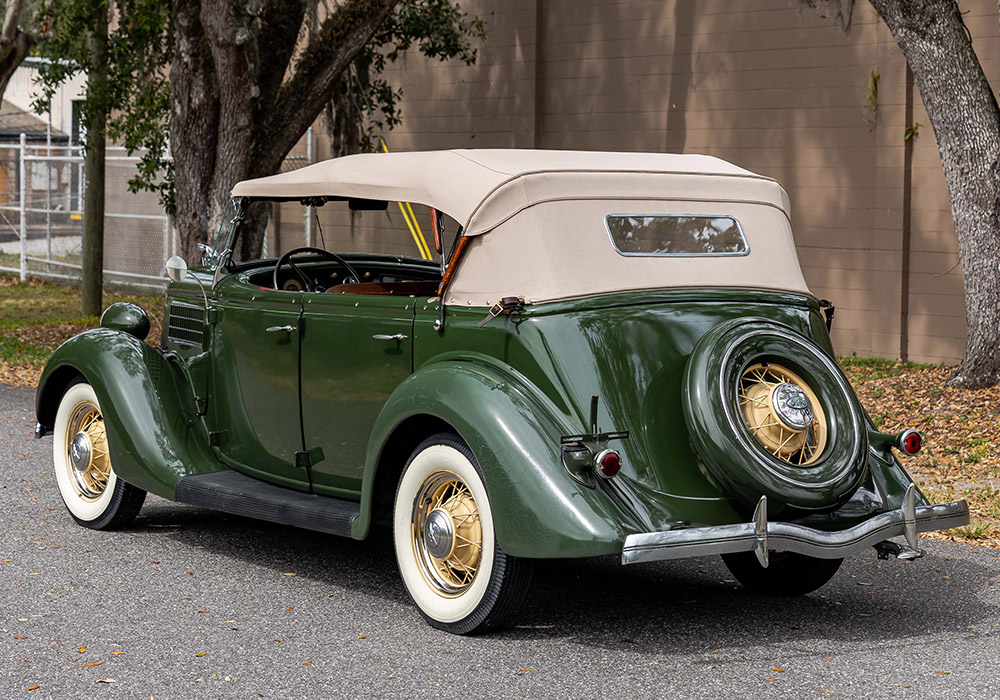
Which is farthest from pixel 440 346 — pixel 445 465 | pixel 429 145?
pixel 429 145

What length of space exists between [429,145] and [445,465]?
41.6 ft

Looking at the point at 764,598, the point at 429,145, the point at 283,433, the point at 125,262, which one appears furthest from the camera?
the point at 125,262

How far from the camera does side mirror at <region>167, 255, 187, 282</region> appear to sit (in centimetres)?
631

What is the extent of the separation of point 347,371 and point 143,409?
1.32 meters

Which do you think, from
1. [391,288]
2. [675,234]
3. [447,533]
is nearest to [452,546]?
[447,533]

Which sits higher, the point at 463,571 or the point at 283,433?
the point at 283,433

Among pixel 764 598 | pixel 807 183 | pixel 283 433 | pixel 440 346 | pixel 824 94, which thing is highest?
pixel 824 94

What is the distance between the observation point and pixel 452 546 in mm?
4840

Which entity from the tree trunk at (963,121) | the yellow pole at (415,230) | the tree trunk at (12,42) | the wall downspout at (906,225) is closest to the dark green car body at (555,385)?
the tree trunk at (963,121)

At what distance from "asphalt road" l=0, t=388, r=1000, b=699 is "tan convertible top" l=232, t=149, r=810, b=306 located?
1.31m

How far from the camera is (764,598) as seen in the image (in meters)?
5.49

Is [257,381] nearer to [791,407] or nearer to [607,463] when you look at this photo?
[607,463]

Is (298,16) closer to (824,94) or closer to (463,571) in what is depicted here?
(824,94)

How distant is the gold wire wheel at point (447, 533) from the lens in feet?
15.9
